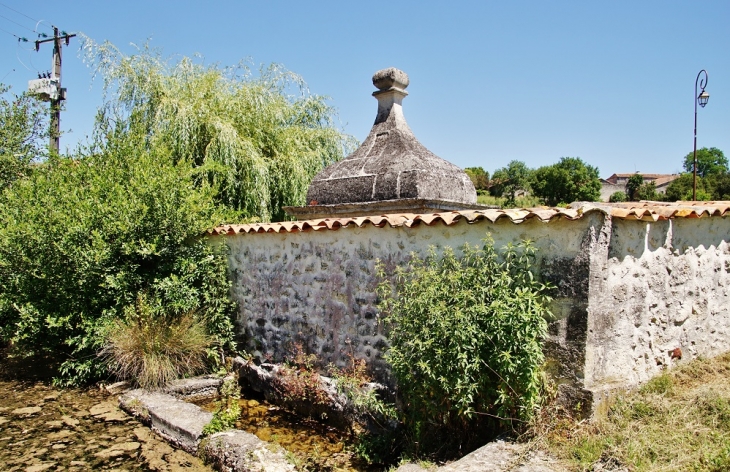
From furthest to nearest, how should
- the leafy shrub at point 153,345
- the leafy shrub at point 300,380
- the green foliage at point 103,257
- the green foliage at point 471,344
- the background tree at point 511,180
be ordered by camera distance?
1. the background tree at point 511,180
2. the green foliage at point 103,257
3. the leafy shrub at point 153,345
4. the leafy shrub at point 300,380
5. the green foliage at point 471,344

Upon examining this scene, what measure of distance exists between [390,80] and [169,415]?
4.71 metres

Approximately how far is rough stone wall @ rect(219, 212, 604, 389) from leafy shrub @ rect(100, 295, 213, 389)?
0.70 m

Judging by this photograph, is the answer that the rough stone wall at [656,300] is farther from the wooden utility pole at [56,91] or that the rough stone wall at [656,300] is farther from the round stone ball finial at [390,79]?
→ the wooden utility pole at [56,91]

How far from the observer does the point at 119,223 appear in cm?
643

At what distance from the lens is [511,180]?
202 ft

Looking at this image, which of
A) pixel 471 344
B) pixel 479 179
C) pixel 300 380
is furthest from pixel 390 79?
pixel 479 179

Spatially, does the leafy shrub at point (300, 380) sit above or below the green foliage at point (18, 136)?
below

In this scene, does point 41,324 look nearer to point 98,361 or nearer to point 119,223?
point 98,361

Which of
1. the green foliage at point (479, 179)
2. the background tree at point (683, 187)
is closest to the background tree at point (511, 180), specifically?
→ the green foliage at point (479, 179)

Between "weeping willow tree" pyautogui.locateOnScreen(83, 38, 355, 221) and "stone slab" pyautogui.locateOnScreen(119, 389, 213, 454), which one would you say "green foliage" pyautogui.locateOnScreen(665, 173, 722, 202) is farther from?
"stone slab" pyautogui.locateOnScreen(119, 389, 213, 454)

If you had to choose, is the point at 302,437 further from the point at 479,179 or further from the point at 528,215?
the point at 479,179

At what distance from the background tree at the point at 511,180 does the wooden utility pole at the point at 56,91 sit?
149ft

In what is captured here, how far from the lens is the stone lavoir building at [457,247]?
396 centimetres

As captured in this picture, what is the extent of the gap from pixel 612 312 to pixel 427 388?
1530 millimetres
